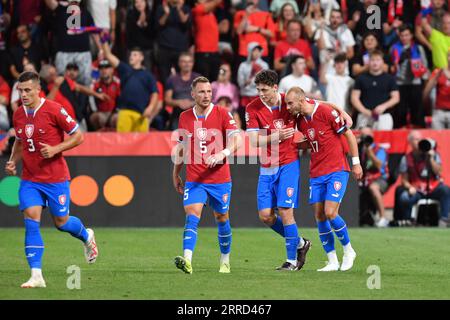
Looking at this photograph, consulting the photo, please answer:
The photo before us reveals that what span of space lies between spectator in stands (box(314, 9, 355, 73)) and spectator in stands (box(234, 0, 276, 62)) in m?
1.05

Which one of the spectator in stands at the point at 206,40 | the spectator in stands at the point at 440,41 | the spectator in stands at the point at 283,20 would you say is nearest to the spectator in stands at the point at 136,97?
the spectator in stands at the point at 206,40

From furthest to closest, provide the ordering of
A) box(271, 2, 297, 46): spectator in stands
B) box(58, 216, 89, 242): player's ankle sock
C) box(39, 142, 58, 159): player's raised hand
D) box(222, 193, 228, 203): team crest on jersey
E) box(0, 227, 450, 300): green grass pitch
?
box(271, 2, 297, 46): spectator in stands, box(222, 193, 228, 203): team crest on jersey, box(58, 216, 89, 242): player's ankle sock, box(39, 142, 58, 159): player's raised hand, box(0, 227, 450, 300): green grass pitch

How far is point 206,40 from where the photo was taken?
22844 mm

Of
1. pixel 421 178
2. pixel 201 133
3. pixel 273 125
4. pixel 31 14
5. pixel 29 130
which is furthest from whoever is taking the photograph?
pixel 31 14

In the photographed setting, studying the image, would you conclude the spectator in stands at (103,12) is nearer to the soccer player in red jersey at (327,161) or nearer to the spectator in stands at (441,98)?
the spectator in stands at (441,98)

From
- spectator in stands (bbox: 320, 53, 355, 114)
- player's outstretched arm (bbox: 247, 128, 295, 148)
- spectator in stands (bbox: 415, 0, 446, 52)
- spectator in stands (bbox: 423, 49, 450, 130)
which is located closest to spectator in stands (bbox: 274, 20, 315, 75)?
spectator in stands (bbox: 320, 53, 355, 114)

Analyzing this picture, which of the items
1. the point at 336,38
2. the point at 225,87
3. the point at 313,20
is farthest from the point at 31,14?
the point at 336,38

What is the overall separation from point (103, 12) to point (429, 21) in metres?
6.99

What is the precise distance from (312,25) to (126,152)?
5361 millimetres

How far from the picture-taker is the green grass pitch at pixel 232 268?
35.6 feet

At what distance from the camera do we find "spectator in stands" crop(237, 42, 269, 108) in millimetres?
22547

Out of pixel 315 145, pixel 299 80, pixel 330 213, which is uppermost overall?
pixel 315 145

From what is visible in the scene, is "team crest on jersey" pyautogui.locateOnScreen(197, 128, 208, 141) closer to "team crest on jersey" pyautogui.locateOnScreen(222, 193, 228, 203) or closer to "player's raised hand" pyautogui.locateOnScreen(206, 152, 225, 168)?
"player's raised hand" pyautogui.locateOnScreen(206, 152, 225, 168)

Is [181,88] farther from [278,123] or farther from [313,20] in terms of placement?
[278,123]
